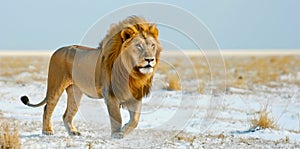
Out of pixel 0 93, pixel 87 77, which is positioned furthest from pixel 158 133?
pixel 0 93

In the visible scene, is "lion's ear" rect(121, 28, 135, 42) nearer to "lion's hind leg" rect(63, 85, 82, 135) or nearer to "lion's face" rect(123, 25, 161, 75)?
"lion's face" rect(123, 25, 161, 75)

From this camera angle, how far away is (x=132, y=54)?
7188 millimetres

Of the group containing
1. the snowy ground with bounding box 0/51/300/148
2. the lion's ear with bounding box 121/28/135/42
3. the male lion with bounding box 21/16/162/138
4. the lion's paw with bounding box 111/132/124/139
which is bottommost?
the snowy ground with bounding box 0/51/300/148

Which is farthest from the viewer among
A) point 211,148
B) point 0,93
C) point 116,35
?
point 0,93

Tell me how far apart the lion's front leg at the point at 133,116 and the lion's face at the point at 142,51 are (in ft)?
2.16

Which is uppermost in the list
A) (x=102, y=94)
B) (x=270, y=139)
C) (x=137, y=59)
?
(x=137, y=59)

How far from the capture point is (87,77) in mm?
8242

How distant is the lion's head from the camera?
7113 millimetres

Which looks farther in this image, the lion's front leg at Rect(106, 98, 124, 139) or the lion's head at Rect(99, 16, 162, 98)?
the lion's front leg at Rect(106, 98, 124, 139)

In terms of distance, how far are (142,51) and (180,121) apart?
440cm

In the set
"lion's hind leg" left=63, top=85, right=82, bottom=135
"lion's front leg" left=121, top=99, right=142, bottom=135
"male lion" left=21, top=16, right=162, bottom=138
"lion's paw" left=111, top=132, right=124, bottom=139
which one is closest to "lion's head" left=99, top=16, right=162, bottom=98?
"male lion" left=21, top=16, right=162, bottom=138

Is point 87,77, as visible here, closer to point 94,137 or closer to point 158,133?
point 94,137

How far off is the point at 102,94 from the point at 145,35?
4.22ft

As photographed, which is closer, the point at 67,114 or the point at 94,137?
the point at 94,137
